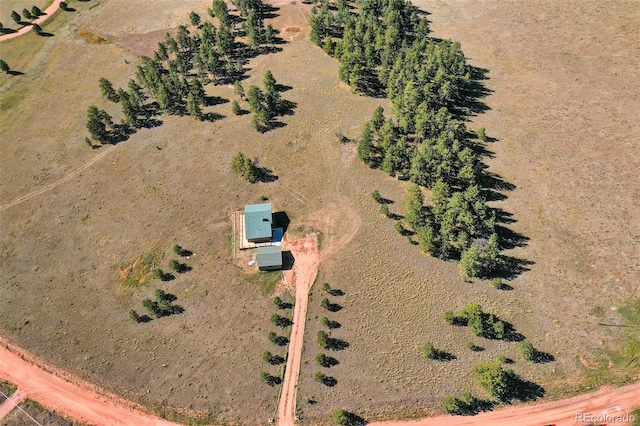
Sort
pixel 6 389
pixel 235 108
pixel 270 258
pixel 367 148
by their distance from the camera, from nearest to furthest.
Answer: pixel 6 389
pixel 270 258
pixel 367 148
pixel 235 108

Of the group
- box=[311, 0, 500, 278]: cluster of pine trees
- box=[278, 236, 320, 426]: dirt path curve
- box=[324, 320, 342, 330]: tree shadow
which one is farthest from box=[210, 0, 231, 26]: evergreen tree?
box=[324, 320, 342, 330]: tree shadow

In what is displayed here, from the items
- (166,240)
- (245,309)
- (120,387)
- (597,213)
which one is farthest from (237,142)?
(597,213)

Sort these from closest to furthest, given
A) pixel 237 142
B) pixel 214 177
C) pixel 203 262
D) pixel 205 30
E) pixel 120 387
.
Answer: pixel 120 387, pixel 203 262, pixel 214 177, pixel 237 142, pixel 205 30

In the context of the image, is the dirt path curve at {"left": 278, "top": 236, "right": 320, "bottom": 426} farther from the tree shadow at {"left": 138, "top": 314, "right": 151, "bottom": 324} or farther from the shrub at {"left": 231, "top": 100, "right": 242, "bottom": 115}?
the shrub at {"left": 231, "top": 100, "right": 242, "bottom": 115}

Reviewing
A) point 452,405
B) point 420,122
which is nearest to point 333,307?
point 452,405

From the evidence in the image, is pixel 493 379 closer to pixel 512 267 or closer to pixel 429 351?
pixel 429 351

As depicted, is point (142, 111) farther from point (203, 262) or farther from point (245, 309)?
point (245, 309)

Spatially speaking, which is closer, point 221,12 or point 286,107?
point 286,107
